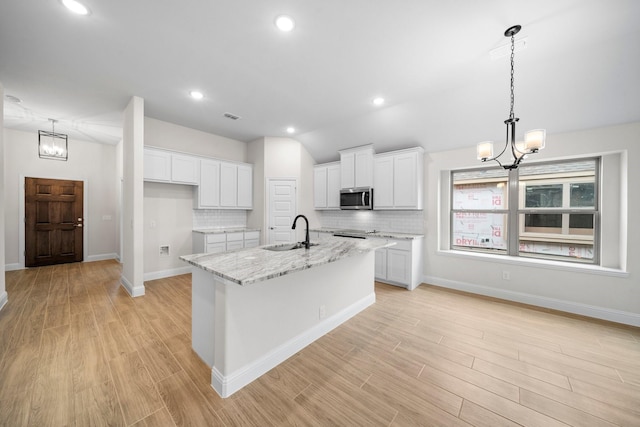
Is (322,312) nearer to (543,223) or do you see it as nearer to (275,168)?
(275,168)

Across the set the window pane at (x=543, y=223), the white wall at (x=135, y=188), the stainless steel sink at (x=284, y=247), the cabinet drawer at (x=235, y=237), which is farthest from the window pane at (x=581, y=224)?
the white wall at (x=135, y=188)

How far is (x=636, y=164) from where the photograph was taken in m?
2.90

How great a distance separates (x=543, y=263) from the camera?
3410mm

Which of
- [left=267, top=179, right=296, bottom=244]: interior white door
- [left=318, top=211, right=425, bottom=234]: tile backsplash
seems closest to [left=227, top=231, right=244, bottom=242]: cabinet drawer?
[left=267, top=179, right=296, bottom=244]: interior white door

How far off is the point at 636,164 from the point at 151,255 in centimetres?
735

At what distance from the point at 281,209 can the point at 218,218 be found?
1434mm

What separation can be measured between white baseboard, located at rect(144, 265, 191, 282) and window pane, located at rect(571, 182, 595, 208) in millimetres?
6762

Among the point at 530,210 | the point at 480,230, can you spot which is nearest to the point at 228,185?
the point at 480,230

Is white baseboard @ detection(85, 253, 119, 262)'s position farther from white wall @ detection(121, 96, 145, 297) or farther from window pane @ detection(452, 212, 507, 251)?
window pane @ detection(452, 212, 507, 251)

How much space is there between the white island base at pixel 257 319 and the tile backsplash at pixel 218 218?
11.0 feet

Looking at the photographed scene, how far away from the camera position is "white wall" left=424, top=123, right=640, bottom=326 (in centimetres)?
293

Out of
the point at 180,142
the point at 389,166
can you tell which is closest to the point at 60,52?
the point at 180,142

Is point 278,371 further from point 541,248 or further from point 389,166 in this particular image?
point 541,248

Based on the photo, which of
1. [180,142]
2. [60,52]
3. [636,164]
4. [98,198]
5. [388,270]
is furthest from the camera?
[98,198]
